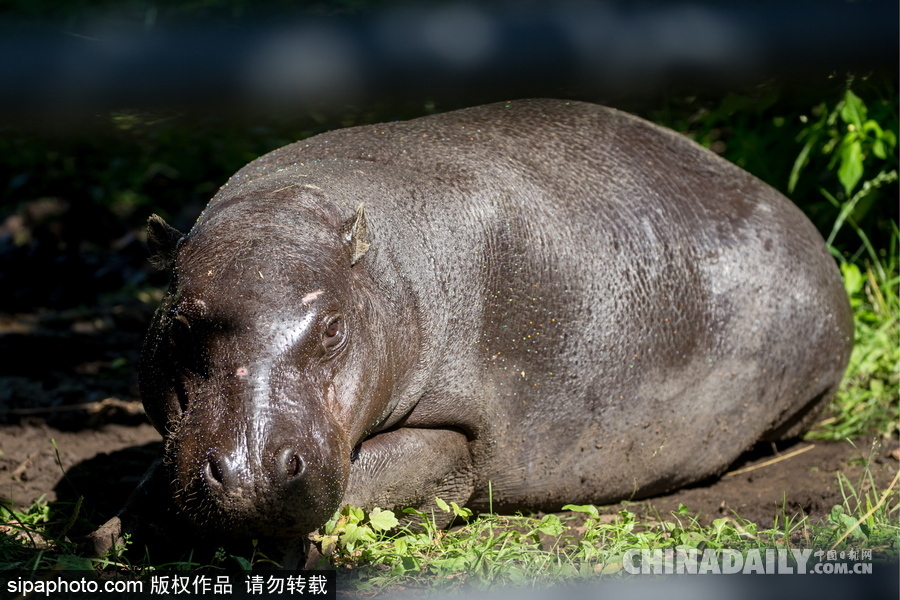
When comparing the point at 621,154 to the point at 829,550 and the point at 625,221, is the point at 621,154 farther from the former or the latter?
the point at 829,550

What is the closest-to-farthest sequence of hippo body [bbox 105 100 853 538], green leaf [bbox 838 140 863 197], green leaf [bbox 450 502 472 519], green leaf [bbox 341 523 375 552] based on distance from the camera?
1. hippo body [bbox 105 100 853 538]
2. green leaf [bbox 341 523 375 552]
3. green leaf [bbox 450 502 472 519]
4. green leaf [bbox 838 140 863 197]

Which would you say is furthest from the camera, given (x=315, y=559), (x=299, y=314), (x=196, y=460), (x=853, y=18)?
(x=315, y=559)

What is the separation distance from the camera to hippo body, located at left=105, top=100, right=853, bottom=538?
3.31m

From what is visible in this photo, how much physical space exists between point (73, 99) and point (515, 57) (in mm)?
499

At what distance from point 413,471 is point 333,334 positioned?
1.01 meters

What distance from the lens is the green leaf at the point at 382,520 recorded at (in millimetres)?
3991

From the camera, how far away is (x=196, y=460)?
124 inches

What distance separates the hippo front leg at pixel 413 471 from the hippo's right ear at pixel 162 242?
1.13 metres

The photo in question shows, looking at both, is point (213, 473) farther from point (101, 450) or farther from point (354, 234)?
point (101, 450)

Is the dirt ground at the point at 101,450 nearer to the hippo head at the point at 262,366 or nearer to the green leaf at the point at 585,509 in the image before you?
the green leaf at the point at 585,509

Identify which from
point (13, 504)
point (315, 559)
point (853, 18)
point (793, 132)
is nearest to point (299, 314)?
point (315, 559)

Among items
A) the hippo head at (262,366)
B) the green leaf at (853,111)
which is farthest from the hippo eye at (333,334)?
the green leaf at (853,111)

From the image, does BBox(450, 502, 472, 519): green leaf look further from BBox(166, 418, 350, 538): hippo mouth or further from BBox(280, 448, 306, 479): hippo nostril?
BBox(280, 448, 306, 479): hippo nostril

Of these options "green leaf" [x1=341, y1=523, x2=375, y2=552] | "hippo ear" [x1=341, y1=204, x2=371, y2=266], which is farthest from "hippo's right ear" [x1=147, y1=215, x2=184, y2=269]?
"green leaf" [x1=341, y1=523, x2=375, y2=552]
